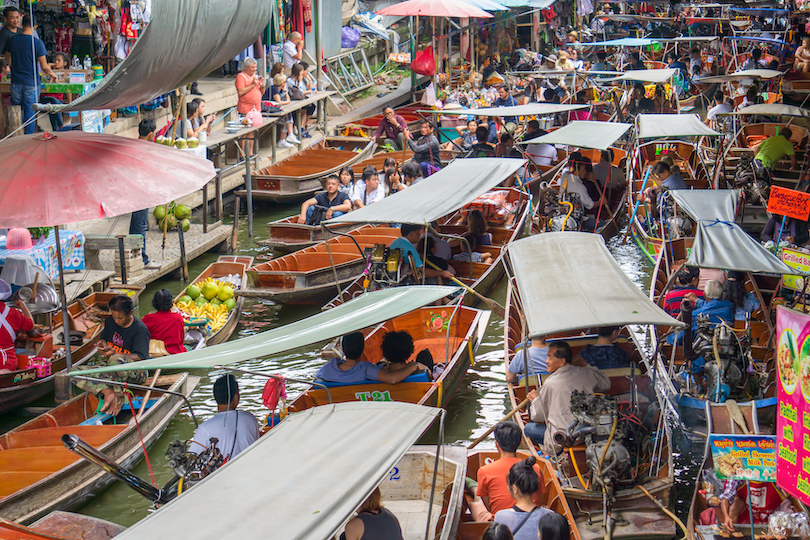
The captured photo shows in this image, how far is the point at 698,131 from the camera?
12391mm

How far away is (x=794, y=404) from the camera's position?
12.7ft

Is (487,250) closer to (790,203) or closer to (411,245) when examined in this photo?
(411,245)

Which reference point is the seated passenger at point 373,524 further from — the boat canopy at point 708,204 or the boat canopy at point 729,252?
the boat canopy at point 708,204

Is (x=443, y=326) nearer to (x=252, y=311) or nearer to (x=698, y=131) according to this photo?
(x=252, y=311)

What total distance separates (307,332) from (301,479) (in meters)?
2.01

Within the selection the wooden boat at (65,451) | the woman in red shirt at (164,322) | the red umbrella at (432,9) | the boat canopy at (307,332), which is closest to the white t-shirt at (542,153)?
the red umbrella at (432,9)

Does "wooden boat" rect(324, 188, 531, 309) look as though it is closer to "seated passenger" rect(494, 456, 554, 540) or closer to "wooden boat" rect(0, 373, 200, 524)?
"wooden boat" rect(0, 373, 200, 524)

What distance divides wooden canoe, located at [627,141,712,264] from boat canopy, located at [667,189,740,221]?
1.89 m

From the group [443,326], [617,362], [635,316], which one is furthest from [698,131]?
[635,316]

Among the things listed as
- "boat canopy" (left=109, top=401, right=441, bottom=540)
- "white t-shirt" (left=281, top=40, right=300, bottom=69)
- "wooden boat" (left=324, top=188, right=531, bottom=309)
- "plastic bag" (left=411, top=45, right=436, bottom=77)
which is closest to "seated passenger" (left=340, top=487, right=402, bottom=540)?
"boat canopy" (left=109, top=401, right=441, bottom=540)

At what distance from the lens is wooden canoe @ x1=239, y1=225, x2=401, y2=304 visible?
10133 millimetres

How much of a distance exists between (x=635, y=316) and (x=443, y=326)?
4.13m

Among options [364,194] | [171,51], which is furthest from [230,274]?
[171,51]

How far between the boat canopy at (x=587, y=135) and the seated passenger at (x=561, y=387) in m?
6.09
